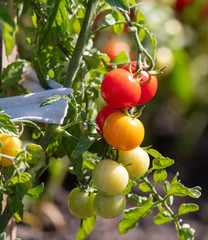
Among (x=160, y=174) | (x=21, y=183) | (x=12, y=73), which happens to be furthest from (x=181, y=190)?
(x=12, y=73)

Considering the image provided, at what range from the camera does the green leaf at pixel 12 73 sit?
94 cm

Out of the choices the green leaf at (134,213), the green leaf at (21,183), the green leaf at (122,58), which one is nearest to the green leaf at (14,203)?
the green leaf at (21,183)

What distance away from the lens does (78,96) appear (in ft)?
2.91

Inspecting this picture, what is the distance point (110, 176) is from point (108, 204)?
6 cm

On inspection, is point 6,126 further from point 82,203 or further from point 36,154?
point 82,203

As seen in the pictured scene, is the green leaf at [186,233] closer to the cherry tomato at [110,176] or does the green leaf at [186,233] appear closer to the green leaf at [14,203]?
the cherry tomato at [110,176]

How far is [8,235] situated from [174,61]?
3.59 feet

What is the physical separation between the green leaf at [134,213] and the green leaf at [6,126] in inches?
11.1

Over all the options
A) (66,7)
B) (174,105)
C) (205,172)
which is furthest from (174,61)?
(66,7)

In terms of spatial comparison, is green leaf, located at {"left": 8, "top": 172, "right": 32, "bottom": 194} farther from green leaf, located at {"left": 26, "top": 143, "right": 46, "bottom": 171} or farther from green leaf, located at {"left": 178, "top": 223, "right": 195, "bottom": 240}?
green leaf, located at {"left": 178, "top": 223, "right": 195, "bottom": 240}

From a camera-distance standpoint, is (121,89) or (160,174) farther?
(160,174)

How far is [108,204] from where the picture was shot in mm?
738

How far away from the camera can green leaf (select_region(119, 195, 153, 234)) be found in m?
0.85

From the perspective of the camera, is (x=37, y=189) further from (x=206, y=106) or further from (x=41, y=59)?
(x=206, y=106)
